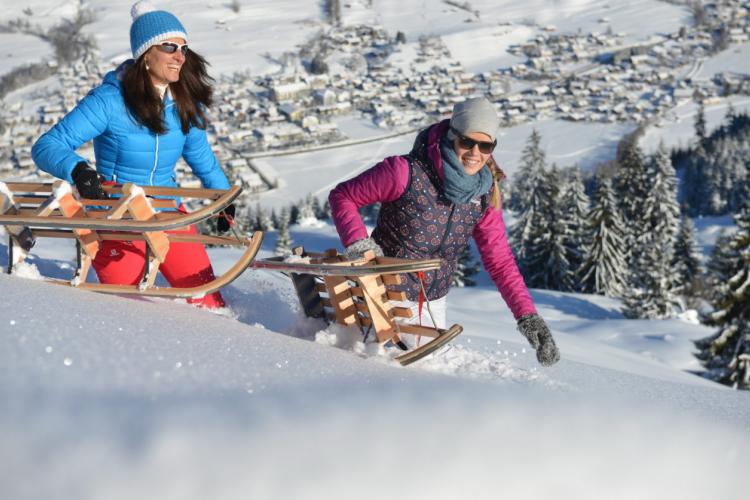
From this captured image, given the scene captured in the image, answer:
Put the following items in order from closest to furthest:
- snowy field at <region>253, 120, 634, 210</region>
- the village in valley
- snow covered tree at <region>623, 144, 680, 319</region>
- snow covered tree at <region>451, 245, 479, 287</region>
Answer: snow covered tree at <region>451, 245, 479, 287</region>, snow covered tree at <region>623, 144, 680, 319</region>, snowy field at <region>253, 120, 634, 210</region>, the village in valley

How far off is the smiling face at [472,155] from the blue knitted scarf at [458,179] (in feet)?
0.07

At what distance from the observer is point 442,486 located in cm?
194

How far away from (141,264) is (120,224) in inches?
16.8

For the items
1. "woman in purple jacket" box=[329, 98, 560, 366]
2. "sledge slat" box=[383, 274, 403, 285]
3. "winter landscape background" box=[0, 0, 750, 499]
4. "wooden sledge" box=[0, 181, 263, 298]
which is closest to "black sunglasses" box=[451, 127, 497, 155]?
"woman in purple jacket" box=[329, 98, 560, 366]

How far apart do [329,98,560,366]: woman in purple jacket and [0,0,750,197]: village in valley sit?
5439cm

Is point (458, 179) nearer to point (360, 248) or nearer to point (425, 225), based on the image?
point (425, 225)

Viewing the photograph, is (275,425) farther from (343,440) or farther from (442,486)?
(442,486)

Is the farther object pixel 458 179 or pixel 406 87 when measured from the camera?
pixel 406 87

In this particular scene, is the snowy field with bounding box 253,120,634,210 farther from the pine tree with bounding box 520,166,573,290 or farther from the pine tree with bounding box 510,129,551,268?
the pine tree with bounding box 520,166,573,290

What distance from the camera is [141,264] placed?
3.91m

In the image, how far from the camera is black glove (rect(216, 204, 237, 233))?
4090 mm

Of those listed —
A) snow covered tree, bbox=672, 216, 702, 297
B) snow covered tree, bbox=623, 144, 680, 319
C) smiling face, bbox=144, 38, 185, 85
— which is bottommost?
snow covered tree, bbox=672, 216, 702, 297

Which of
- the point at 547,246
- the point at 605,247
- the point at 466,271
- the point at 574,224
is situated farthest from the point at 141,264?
the point at 574,224

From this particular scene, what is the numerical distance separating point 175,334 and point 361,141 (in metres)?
67.6
